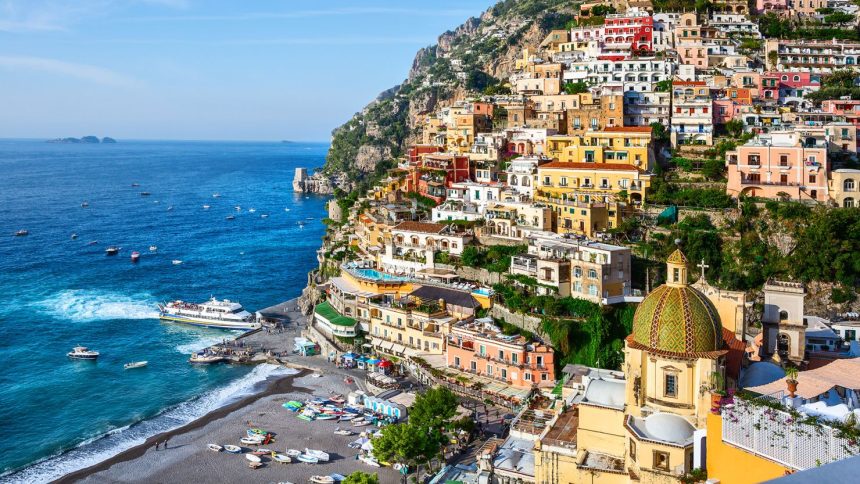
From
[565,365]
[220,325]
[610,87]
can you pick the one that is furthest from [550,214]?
[220,325]

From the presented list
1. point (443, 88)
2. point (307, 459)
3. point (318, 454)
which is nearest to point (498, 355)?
point (318, 454)

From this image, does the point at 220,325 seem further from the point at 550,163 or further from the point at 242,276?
the point at 550,163

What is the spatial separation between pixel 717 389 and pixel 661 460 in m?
2.74

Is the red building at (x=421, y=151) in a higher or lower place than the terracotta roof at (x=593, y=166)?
higher

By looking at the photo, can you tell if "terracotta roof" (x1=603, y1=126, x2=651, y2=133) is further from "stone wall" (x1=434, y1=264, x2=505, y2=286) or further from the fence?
the fence

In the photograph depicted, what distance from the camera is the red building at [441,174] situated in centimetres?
7012

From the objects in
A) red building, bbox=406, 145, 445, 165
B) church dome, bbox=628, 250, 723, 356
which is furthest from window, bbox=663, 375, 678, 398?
red building, bbox=406, 145, 445, 165

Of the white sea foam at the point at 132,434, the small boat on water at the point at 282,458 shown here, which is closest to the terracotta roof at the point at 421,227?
the white sea foam at the point at 132,434

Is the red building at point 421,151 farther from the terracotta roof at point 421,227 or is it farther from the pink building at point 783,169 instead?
the pink building at point 783,169

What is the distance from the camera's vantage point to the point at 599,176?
58.6m

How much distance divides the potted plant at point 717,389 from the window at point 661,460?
2.43 m

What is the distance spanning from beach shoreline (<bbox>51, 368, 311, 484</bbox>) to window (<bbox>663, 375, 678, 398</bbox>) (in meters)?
29.0

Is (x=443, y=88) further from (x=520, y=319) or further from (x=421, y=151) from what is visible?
(x=520, y=319)

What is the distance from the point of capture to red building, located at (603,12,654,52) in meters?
86.6
